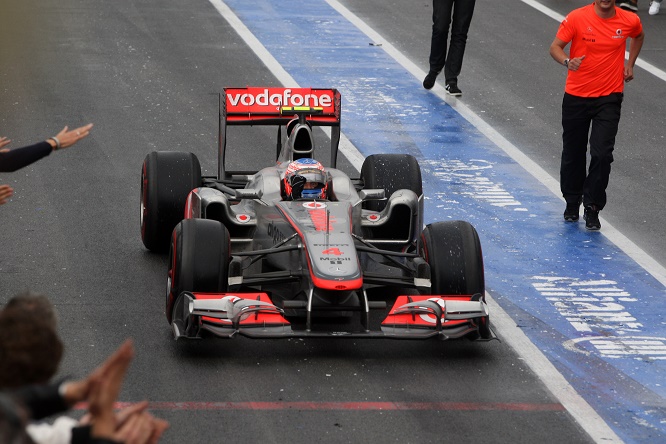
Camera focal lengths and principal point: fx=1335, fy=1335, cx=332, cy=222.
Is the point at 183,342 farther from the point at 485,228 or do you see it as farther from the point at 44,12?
the point at 44,12

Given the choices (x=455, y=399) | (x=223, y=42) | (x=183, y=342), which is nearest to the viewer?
(x=455, y=399)

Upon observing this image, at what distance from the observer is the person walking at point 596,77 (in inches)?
455

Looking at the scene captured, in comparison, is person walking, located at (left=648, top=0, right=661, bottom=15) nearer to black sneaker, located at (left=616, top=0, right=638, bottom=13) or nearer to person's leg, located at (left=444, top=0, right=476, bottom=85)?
black sneaker, located at (left=616, top=0, right=638, bottom=13)

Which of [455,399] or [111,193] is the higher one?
[455,399]

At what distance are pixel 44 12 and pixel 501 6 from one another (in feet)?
24.4

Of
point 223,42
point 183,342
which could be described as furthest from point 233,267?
point 223,42

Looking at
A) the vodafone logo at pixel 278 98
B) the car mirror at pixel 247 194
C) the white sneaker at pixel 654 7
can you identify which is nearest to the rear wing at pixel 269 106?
the vodafone logo at pixel 278 98

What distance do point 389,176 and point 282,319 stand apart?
8.82ft

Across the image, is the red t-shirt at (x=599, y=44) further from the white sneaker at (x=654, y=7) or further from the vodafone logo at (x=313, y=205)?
the white sneaker at (x=654, y=7)

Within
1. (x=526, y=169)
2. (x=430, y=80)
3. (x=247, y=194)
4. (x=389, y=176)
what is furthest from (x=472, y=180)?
(x=247, y=194)

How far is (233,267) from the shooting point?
354 inches

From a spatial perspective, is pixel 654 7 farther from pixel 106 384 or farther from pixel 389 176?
pixel 106 384

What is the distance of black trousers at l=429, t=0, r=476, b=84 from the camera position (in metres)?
16.5

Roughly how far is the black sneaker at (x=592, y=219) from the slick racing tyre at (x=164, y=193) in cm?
355
